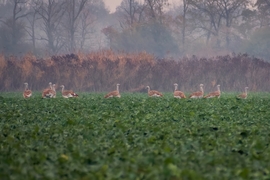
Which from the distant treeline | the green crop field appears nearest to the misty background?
the distant treeline

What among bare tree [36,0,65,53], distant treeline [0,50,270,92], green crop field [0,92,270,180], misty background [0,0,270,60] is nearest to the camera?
green crop field [0,92,270,180]

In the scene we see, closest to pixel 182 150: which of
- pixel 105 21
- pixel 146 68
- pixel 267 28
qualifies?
pixel 146 68

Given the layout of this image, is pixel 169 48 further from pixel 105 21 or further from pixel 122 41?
pixel 105 21

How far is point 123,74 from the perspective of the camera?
36.5m

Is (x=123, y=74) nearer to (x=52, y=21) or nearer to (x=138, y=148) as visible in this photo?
(x=138, y=148)

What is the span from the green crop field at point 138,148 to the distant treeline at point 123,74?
76.4 feet

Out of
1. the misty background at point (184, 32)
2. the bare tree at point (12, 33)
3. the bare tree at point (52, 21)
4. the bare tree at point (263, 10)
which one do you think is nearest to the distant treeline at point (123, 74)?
the misty background at point (184, 32)

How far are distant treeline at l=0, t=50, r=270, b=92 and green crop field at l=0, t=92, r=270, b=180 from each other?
2328 centimetres

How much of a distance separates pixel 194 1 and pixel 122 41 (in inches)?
367

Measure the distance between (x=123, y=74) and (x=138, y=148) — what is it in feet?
94.7

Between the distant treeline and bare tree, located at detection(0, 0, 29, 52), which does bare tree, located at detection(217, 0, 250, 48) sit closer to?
bare tree, located at detection(0, 0, 29, 52)

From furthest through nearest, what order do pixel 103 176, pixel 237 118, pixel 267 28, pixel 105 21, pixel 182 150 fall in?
pixel 105 21 → pixel 267 28 → pixel 237 118 → pixel 182 150 → pixel 103 176

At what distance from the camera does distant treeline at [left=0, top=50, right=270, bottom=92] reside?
36.3m

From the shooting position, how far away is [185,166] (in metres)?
6.02
